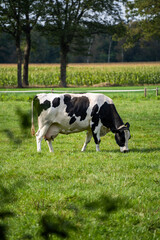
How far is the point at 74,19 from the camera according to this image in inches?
1391

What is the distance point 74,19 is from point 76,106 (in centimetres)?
2827

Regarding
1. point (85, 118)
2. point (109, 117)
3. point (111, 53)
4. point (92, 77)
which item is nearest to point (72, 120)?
point (85, 118)

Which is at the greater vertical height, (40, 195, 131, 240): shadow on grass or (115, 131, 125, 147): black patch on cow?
(40, 195, 131, 240): shadow on grass

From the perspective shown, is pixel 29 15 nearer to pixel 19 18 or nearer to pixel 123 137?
pixel 19 18

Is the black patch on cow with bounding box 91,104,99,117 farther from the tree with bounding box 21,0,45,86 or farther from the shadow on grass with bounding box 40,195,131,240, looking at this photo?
the tree with bounding box 21,0,45,86

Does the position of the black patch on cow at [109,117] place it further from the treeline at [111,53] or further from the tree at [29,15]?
the treeline at [111,53]

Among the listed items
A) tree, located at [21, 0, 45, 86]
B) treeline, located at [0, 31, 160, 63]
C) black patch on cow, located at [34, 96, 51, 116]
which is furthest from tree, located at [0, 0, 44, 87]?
treeline, located at [0, 31, 160, 63]

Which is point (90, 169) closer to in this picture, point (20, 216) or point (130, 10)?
point (20, 216)

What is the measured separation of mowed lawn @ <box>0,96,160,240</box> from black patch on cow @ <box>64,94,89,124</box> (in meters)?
0.83

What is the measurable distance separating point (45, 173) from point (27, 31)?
30.4 metres

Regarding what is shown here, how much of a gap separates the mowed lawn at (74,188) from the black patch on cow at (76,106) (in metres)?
0.83

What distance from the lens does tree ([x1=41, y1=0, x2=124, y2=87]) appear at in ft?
111

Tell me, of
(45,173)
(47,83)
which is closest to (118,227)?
(45,173)

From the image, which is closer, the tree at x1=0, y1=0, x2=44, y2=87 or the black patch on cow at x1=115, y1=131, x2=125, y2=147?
the black patch on cow at x1=115, y1=131, x2=125, y2=147
